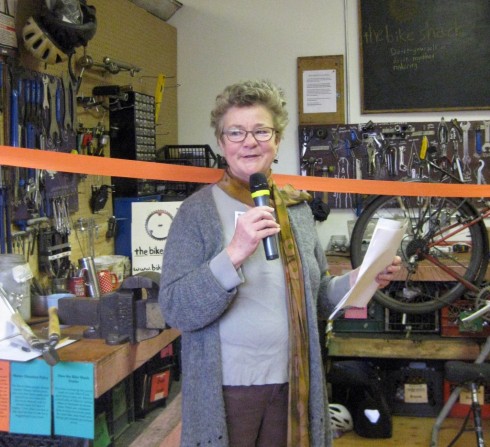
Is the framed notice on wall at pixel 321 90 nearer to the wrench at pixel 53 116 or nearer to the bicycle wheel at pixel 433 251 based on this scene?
the bicycle wheel at pixel 433 251

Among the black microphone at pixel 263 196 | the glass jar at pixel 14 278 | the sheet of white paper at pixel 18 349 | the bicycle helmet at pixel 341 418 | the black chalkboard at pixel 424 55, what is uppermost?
the black chalkboard at pixel 424 55

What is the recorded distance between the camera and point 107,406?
190 cm

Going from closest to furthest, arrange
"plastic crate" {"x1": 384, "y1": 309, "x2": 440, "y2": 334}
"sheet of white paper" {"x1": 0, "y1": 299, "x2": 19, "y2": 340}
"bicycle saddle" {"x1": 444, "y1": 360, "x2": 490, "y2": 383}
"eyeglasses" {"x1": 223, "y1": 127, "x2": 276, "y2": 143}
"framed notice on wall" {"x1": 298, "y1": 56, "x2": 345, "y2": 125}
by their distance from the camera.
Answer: "eyeglasses" {"x1": 223, "y1": 127, "x2": 276, "y2": 143}, "sheet of white paper" {"x1": 0, "y1": 299, "x2": 19, "y2": 340}, "bicycle saddle" {"x1": 444, "y1": 360, "x2": 490, "y2": 383}, "plastic crate" {"x1": 384, "y1": 309, "x2": 440, "y2": 334}, "framed notice on wall" {"x1": 298, "y1": 56, "x2": 345, "y2": 125}

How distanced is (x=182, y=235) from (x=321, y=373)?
457 mm

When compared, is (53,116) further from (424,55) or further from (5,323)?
(424,55)

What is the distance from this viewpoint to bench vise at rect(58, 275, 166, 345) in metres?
1.63

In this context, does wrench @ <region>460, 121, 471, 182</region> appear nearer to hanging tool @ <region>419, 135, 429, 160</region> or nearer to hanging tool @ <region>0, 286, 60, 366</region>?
hanging tool @ <region>419, 135, 429, 160</region>

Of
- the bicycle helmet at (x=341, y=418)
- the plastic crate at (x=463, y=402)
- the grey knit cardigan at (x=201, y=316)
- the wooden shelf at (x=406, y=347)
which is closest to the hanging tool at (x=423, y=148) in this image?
the wooden shelf at (x=406, y=347)

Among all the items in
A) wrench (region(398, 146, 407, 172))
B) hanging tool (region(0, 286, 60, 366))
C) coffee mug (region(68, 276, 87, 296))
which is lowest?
hanging tool (region(0, 286, 60, 366))

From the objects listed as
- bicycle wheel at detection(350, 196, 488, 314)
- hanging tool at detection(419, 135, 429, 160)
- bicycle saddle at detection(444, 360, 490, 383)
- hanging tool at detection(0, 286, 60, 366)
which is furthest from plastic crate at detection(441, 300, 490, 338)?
hanging tool at detection(0, 286, 60, 366)

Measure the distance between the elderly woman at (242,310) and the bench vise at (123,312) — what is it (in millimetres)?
359

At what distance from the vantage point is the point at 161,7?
3.73 m

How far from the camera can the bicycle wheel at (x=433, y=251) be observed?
2785 mm

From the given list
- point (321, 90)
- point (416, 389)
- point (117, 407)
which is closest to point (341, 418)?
point (416, 389)
